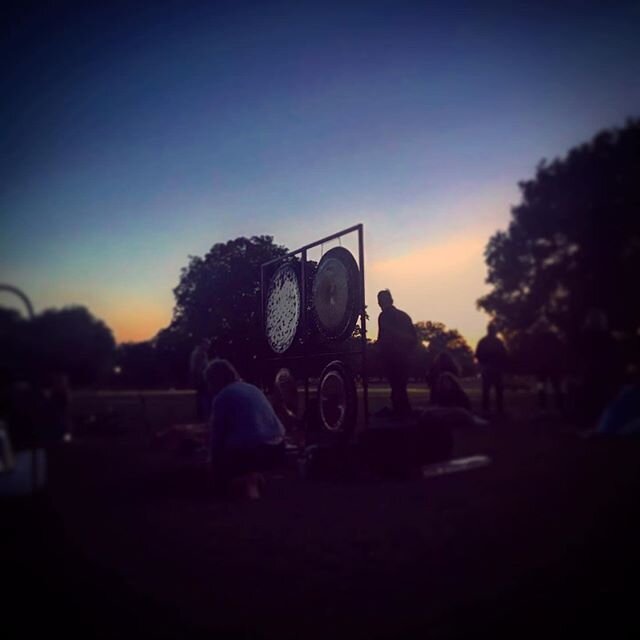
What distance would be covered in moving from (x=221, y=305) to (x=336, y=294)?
466 millimetres

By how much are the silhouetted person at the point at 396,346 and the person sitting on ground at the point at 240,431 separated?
43cm

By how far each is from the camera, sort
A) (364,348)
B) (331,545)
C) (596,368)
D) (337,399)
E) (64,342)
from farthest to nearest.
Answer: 1. (337,399)
2. (364,348)
3. (331,545)
4. (64,342)
5. (596,368)

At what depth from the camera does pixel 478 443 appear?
878mm

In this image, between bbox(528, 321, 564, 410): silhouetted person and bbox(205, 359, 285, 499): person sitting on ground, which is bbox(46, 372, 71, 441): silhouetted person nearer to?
bbox(205, 359, 285, 499): person sitting on ground

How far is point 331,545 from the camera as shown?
1087 mm

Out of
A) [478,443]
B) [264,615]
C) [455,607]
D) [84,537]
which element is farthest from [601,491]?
[84,537]

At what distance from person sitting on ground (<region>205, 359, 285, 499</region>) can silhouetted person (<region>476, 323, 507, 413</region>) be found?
2.06 ft

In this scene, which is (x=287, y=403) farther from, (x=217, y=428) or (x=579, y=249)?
(x=579, y=249)

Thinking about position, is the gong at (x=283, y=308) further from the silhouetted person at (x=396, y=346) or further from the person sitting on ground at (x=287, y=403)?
the silhouetted person at (x=396, y=346)

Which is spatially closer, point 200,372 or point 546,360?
point 546,360

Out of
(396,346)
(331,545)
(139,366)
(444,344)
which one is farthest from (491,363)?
(139,366)

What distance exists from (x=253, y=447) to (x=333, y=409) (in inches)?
10.2

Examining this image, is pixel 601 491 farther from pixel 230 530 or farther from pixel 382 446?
pixel 230 530

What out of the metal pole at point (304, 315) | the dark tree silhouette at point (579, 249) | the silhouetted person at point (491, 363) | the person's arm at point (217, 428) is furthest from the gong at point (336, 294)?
the dark tree silhouette at point (579, 249)
